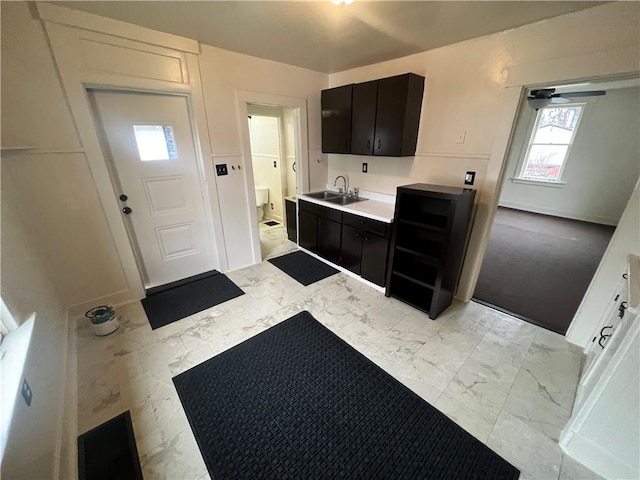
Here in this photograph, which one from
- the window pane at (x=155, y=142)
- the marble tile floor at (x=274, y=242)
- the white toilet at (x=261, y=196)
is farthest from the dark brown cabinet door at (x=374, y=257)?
the white toilet at (x=261, y=196)

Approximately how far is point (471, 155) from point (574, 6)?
1.05 meters

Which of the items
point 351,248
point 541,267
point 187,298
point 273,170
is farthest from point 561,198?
point 187,298

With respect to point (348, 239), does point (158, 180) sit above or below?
above

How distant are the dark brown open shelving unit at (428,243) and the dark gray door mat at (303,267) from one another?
35.0 inches

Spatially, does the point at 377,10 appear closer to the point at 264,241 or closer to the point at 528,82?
the point at 528,82

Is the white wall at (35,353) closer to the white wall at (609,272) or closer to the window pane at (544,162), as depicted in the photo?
the white wall at (609,272)

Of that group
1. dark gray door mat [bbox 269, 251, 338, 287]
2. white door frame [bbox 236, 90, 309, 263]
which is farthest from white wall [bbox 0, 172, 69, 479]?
dark gray door mat [bbox 269, 251, 338, 287]

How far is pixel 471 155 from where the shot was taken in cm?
233

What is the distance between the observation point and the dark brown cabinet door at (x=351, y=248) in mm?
2885

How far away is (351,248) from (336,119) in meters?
1.67

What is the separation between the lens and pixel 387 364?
1.88 metres

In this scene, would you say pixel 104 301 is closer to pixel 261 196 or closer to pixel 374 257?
pixel 374 257

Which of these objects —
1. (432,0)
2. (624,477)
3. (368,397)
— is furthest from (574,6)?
(368,397)

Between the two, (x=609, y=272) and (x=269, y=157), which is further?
(x=269, y=157)
